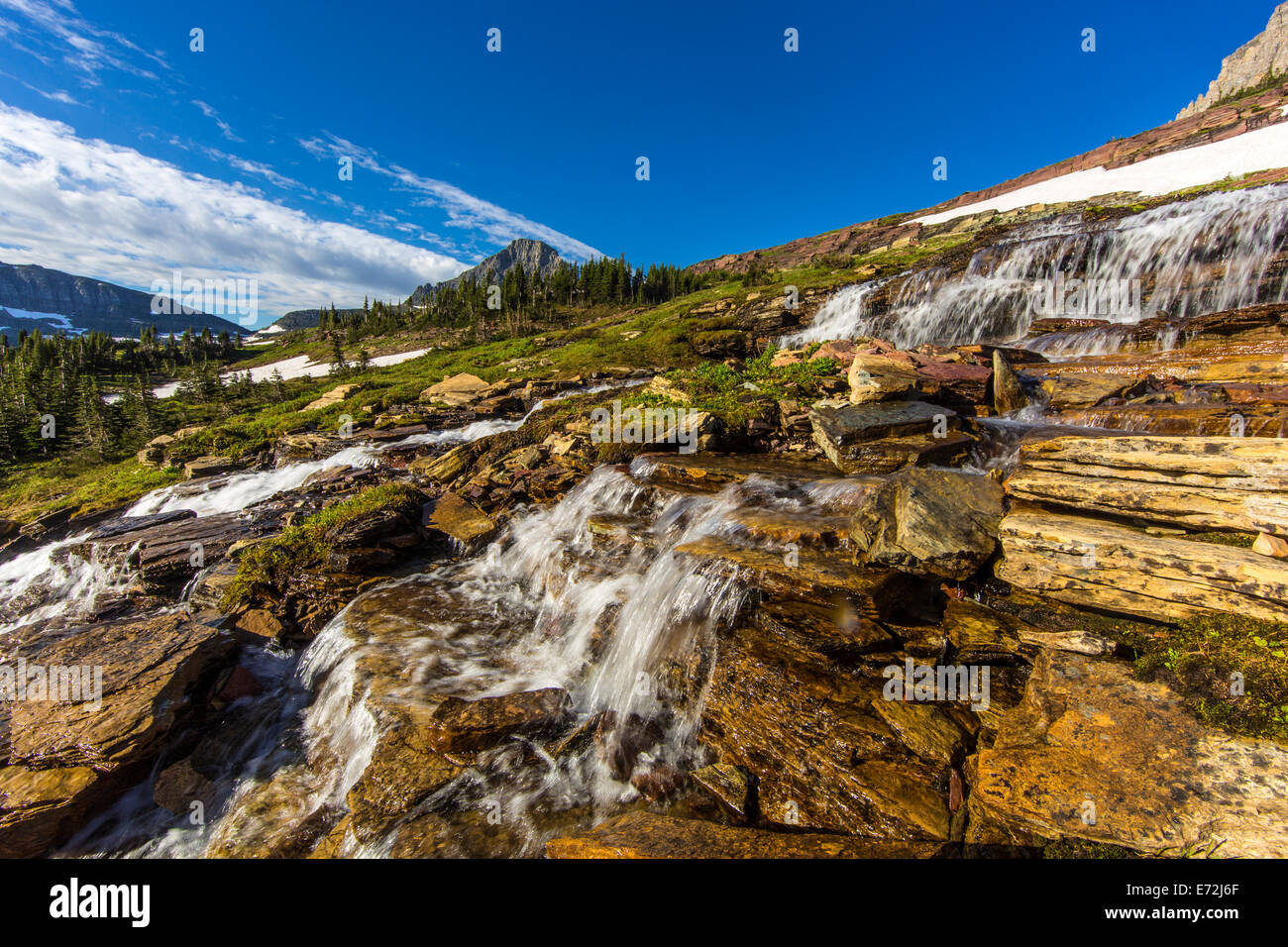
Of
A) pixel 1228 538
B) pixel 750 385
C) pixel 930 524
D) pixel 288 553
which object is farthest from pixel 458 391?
pixel 1228 538

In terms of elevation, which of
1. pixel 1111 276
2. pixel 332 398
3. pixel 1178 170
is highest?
pixel 1178 170

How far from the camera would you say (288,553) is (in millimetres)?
10492

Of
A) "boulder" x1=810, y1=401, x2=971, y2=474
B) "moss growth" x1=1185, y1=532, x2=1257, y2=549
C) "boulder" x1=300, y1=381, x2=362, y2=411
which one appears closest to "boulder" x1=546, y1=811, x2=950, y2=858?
"moss growth" x1=1185, y1=532, x2=1257, y2=549

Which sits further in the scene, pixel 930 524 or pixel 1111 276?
pixel 1111 276

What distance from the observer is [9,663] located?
7.19 m

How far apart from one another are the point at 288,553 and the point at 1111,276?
28621 millimetres

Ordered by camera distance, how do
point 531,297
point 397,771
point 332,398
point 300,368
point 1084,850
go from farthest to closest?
point 531,297, point 300,368, point 332,398, point 397,771, point 1084,850

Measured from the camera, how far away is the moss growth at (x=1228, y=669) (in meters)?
3.76

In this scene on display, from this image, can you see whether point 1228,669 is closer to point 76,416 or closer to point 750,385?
point 750,385

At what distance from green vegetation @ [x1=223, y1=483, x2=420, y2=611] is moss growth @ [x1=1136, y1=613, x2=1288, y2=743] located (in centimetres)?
1387

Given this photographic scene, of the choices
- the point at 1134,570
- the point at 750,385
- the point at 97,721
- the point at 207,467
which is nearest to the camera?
the point at 1134,570

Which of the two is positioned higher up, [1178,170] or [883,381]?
[1178,170]

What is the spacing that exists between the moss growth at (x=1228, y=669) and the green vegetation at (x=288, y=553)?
13.9 meters
